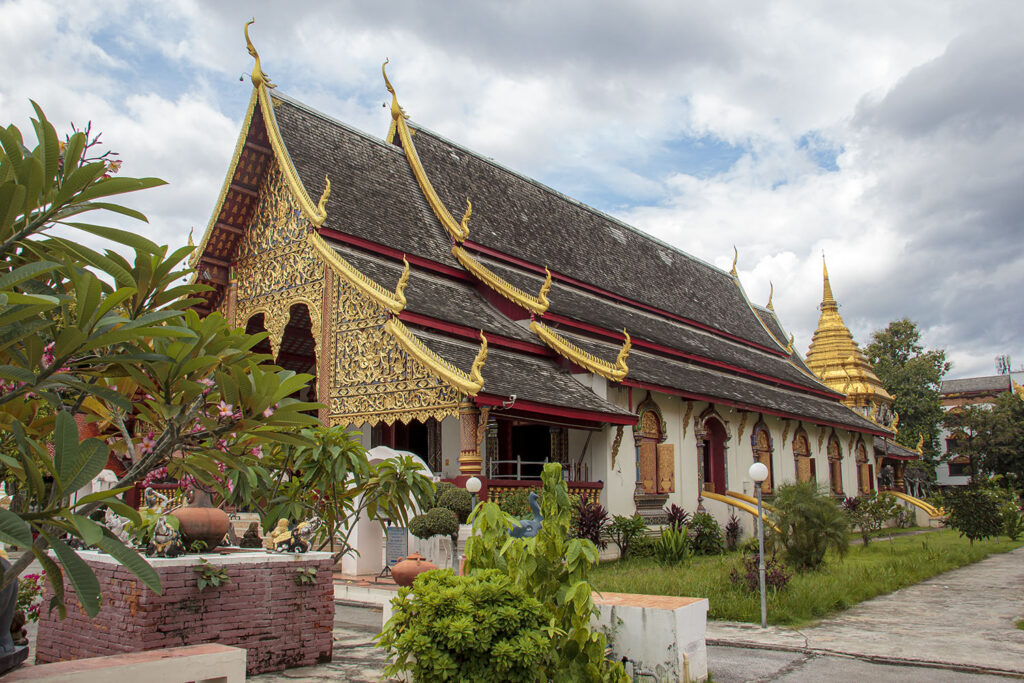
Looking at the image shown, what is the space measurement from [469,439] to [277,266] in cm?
587

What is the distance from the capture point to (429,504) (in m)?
11.1

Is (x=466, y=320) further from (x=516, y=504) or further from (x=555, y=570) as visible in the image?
(x=555, y=570)

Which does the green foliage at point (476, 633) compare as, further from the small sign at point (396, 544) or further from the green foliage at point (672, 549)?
the green foliage at point (672, 549)

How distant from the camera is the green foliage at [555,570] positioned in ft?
15.6

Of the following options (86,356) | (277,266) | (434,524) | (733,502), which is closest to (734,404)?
(733,502)

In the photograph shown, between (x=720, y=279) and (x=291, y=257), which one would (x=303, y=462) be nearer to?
(x=291, y=257)

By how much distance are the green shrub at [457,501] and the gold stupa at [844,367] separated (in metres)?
24.9

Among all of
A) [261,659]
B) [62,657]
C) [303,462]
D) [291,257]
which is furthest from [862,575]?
[291,257]

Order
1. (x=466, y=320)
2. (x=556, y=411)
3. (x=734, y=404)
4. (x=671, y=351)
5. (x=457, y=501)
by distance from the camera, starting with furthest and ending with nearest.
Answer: (x=671, y=351)
(x=734, y=404)
(x=466, y=320)
(x=556, y=411)
(x=457, y=501)

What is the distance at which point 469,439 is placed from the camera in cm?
1184

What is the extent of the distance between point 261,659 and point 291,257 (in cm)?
1001

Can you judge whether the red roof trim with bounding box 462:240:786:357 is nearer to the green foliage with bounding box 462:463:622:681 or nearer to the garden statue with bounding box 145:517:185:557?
the garden statue with bounding box 145:517:185:557

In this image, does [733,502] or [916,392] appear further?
[916,392]

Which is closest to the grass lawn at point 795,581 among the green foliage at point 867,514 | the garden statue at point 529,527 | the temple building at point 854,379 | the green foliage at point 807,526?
the green foliage at point 807,526
